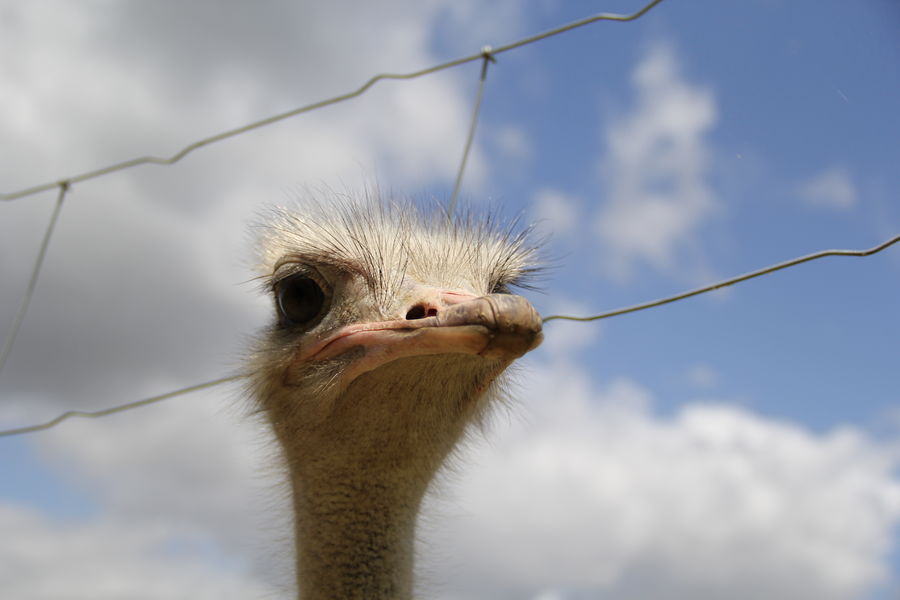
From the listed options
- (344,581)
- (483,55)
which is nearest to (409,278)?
(344,581)

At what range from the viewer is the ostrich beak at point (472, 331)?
65.5 inches

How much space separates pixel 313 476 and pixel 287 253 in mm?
644

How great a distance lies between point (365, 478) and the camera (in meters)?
2.45

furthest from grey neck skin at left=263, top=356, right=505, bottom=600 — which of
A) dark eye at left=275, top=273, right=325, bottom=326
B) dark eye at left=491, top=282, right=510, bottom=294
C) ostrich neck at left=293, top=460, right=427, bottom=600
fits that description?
dark eye at left=491, top=282, right=510, bottom=294

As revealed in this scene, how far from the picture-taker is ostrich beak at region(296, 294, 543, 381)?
1.66 m

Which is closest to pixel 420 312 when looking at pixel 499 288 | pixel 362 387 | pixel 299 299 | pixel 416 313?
pixel 416 313

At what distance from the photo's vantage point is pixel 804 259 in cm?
192

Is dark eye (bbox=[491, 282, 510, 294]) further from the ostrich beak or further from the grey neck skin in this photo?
the ostrich beak

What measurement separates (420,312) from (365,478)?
2.15 ft

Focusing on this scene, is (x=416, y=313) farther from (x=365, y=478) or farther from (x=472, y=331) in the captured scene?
(x=365, y=478)

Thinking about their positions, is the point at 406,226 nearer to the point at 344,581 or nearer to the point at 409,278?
the point at 409,278

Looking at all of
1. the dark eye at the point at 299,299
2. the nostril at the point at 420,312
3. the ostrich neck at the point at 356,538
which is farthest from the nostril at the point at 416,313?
the ostrich neck at the point at 356,538

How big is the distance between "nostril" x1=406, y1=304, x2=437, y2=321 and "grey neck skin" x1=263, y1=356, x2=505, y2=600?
30 centimetres

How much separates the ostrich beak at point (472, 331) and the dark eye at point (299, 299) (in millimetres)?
409
